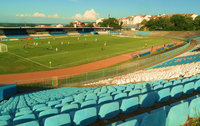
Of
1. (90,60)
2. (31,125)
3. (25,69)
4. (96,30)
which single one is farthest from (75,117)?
(96,30)

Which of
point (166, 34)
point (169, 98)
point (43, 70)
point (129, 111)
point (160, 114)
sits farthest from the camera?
point (166, 34)

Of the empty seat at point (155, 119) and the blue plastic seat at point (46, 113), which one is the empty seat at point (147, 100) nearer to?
the empty seat at point (155, 119)

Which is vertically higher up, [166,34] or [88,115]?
[166,34]

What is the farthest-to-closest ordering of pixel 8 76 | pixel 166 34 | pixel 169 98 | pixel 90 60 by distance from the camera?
pixel 166 34, pixel 90 60, pixel 8 76, pixel 169 98

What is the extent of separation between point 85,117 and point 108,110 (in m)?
0.83

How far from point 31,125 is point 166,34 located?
92.6m

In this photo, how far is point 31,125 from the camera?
12.7ft

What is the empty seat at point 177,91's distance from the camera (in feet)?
21.9

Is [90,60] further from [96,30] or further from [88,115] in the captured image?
[96,30]

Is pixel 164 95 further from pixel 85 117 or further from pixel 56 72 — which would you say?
pixel 56 72

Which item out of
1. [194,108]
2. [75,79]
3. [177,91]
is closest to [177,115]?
[194,108]

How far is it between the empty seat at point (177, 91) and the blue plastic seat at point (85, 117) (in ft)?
12.5

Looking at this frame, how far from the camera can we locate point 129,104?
549 centimetres

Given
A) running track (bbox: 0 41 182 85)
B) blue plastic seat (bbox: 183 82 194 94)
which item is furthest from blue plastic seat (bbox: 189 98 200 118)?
running track (bbox: 0 41 182 85)
